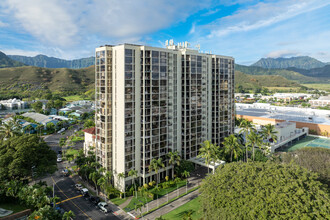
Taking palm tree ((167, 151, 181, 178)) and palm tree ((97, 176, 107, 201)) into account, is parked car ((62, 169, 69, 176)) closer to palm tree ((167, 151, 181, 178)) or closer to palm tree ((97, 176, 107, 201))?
palm tree ((97, 176, 107, 201))

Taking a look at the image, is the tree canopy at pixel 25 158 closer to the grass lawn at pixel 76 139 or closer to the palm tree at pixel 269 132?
the grass lawn at pixel 76 139

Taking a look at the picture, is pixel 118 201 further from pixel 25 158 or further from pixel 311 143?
pixel 311 143

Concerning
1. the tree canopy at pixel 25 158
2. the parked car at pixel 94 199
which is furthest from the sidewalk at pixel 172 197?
the tree canopy at pixel 25 158

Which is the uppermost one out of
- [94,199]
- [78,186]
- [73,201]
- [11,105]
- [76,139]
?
[11,105]

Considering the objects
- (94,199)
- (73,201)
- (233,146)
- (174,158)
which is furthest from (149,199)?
(233,146)

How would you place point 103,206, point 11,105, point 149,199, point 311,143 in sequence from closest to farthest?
point 103,206, point 149,199, point 311,143, point 11,105

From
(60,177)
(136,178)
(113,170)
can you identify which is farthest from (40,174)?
(136,178)
